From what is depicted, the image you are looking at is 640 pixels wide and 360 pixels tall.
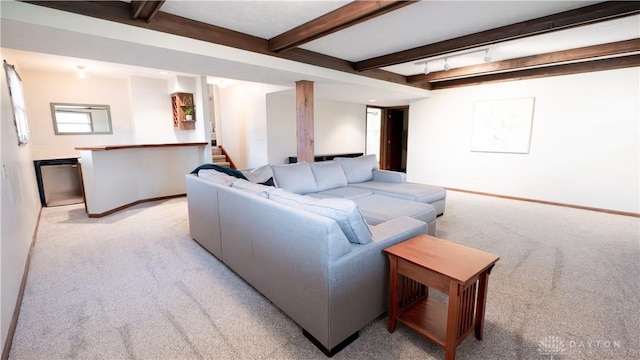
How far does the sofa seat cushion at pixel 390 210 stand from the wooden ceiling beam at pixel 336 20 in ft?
6.02

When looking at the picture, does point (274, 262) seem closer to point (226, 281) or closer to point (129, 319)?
point (226, 281)

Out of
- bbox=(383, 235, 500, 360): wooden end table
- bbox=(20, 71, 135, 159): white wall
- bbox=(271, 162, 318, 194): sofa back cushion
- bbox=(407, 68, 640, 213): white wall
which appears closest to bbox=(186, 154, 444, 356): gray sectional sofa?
bbox=(383, 235, 500, 360): wooden end table

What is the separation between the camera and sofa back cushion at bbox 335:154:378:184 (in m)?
4.54

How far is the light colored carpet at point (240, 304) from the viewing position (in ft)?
5.56

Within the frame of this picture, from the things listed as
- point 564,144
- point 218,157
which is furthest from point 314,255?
point 218,157

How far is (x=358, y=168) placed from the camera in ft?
15.3

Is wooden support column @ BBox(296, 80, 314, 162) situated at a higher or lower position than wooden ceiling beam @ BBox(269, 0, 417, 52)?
lower

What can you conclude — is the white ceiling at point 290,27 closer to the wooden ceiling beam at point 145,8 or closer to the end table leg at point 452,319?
the wooden ceiling beam at point 145,8

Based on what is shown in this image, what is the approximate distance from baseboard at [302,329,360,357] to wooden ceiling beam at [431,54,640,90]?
557cm

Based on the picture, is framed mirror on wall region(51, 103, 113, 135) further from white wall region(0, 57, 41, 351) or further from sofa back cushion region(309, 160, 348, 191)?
sofa back cushion region(309, 160, 348, 191)

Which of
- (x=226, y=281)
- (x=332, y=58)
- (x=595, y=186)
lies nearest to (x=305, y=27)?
(x=332, y=58)

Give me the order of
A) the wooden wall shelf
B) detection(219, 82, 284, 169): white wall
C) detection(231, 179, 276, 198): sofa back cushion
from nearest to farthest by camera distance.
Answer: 1. detection(231, 179, 276, 198): sofa back cushion
2. the wooden wall shelf
3. detection(219, 82, 284, 169): white wall

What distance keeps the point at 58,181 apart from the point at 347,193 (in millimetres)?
5862

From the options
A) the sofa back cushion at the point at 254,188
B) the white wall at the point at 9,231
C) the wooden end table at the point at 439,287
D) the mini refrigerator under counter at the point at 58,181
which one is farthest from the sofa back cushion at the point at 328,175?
the mini refrigerator under counter at the point at 58,181
